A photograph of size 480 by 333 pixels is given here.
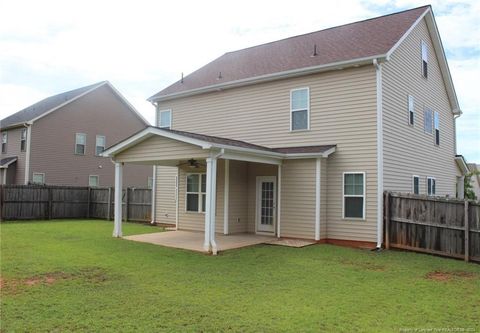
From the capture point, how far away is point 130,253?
1016 cm

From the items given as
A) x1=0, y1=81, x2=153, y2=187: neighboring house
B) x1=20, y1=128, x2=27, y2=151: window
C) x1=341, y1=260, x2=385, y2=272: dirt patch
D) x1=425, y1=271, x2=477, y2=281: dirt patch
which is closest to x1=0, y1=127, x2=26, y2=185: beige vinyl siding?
x1=0, y1=81, x2=153, y2=187: neighboring house

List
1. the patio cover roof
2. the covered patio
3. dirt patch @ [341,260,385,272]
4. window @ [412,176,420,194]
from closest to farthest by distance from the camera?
1. dirt patch @ [341,260,385,272]
2. the patio cover roof
3. the covered patio
4. window @ [412,176,420,194]

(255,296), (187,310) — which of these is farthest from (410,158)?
(187,310)

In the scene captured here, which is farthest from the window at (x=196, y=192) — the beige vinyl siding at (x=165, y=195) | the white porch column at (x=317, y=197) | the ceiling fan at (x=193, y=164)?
the white porch column at (x=317, y=197)

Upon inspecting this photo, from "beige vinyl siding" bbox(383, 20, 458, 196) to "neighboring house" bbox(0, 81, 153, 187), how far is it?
19.4 metres

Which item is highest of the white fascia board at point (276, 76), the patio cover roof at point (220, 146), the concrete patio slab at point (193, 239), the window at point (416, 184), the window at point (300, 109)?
the white fascia board at point (276, 76)

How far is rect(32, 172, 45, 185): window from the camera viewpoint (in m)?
24.0

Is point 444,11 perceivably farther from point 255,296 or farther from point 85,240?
point 85,240

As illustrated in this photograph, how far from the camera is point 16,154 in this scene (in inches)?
980

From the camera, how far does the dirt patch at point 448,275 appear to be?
8.12 meters

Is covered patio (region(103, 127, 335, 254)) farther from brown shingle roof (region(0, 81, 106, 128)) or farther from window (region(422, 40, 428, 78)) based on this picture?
brown shingle roof (region(0, 81, 106, 128))

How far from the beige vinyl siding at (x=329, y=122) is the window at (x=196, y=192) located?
1.77 m

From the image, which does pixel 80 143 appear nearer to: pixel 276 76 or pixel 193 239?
pixel 193 239

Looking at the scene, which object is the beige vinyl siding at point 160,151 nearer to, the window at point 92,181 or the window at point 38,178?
the window at point 38,178
